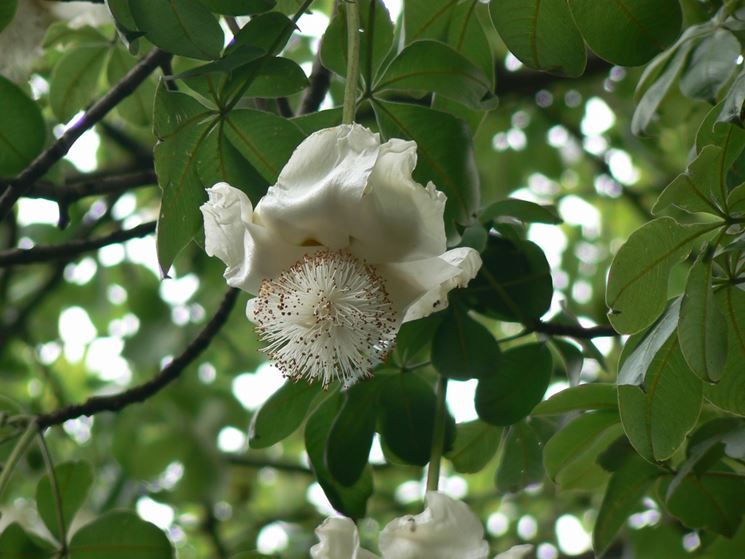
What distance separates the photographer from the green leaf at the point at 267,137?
1.04 m

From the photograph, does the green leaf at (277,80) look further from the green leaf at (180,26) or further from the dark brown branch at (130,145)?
the dark brown branch at (130,145)

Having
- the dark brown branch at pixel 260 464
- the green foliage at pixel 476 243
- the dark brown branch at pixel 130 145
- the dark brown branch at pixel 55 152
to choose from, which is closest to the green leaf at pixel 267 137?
the green foliage at pixel 476 243

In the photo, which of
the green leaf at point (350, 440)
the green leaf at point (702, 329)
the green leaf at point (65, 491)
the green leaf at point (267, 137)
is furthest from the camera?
the green leaf at point (65, 491)

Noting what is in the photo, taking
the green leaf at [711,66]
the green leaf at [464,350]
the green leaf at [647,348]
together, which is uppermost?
the green leaf at [711,66]

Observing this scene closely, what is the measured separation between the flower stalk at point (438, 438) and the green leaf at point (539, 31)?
37 centimetres

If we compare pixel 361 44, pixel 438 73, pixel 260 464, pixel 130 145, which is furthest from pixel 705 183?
pixel 260 464

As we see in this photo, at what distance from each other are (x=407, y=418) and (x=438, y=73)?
1.33ft

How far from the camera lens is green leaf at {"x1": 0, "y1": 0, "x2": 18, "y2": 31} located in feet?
3.68

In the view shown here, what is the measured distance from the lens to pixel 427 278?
0.94 metres

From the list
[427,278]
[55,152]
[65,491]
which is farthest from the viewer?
[65,491]

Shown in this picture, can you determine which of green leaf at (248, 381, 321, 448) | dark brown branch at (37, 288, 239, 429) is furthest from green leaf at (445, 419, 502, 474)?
dark brown branch at (37, 288, 239, 429)

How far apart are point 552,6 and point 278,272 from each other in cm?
38

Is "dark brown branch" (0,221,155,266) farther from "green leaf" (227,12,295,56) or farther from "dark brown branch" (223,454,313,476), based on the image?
"dark brown branch" (223,454,313,476)

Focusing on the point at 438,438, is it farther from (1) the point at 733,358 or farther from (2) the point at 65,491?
(2) the point at 65,491
